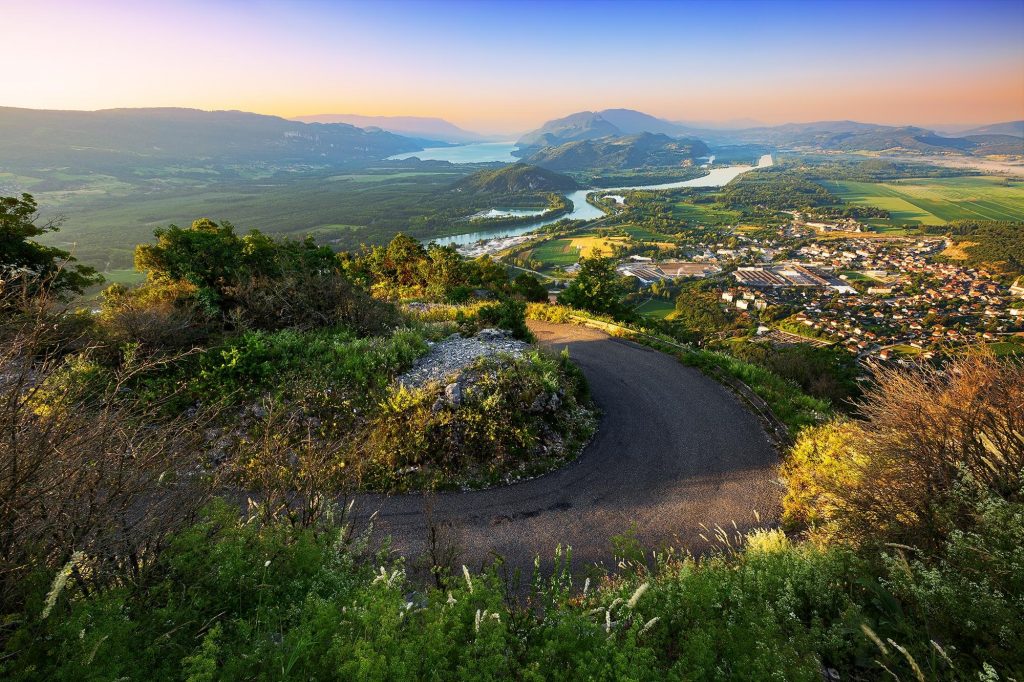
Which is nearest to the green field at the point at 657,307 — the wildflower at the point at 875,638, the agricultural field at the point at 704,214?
the wildflower at the point at 875,638

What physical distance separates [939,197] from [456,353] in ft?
592

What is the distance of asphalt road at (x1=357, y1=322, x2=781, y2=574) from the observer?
7715 mm

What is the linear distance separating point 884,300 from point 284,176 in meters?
213

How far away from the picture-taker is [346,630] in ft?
11.5

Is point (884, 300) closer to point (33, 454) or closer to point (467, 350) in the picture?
point (467, 350)

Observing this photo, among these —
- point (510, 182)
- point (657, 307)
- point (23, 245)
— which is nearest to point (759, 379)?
point (23, 245)

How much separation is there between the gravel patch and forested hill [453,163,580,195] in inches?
5860

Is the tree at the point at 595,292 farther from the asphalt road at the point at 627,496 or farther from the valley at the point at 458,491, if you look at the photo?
the asphalt road at the point at 627,496

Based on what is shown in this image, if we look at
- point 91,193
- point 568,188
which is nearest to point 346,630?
point 91,193

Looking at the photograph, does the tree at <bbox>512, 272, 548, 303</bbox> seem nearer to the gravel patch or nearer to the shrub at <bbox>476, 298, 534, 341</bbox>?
the shrub at <bbox>476, 298, 534, 341</bbox>

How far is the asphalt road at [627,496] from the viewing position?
771 cm

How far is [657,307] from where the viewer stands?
5544cm

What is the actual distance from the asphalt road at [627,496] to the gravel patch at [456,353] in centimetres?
322

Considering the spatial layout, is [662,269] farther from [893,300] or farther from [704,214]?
[704,214]
